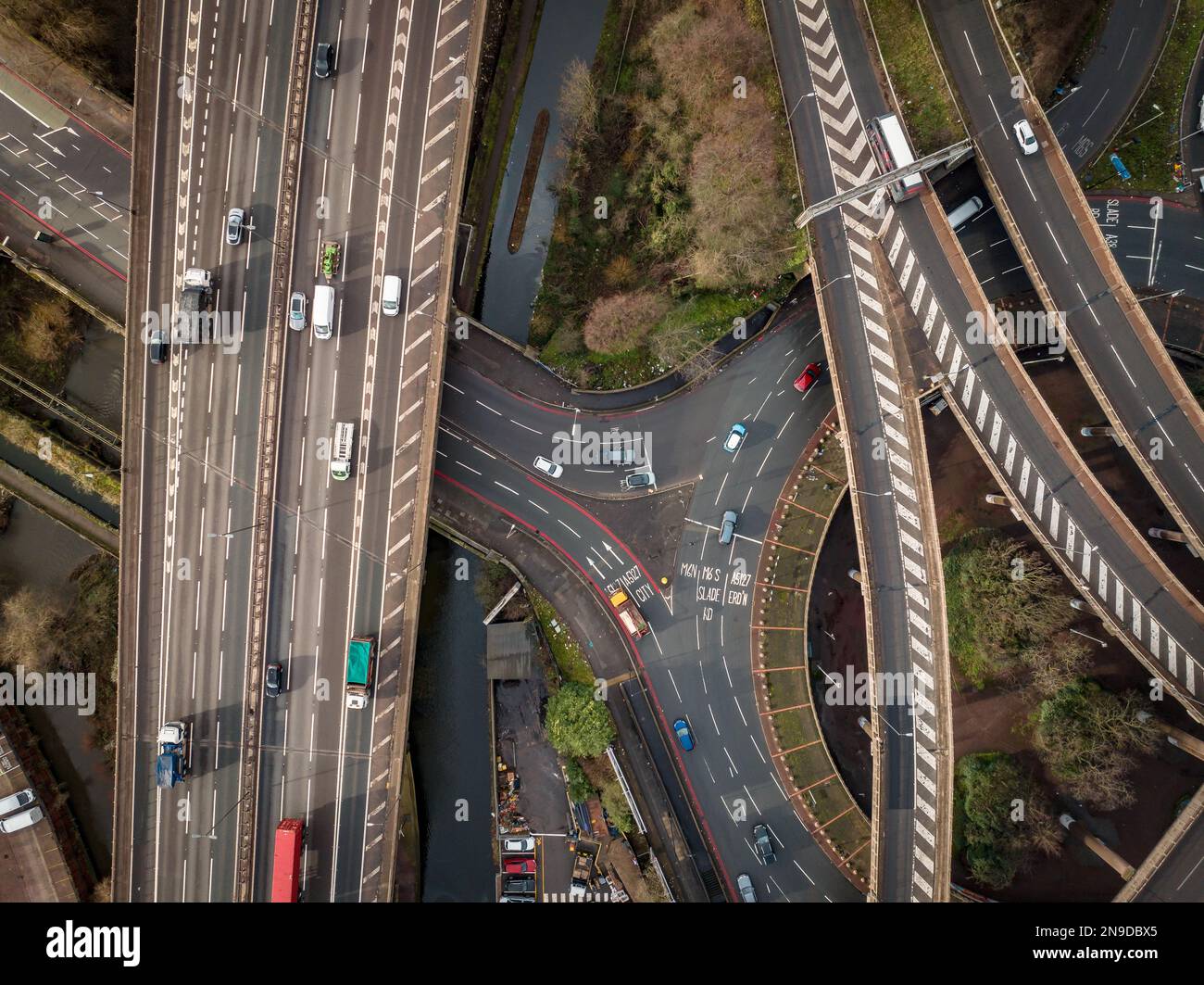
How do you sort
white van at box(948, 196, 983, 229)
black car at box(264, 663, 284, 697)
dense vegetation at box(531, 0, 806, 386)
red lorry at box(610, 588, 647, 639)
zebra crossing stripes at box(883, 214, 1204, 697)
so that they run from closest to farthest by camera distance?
zebra crossing stripes at box(883, 214, 1204, 697)
black car at box(264, 663, 284, 697)
dense vegetation at box(531, 0, 806, 386)
white van at box(948, 196, 983, 229)
red lorry at box(610, 588, 647, 639)

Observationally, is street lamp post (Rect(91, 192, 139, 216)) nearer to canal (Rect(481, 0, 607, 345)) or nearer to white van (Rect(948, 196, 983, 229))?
canal (Rect(481, 0, 607, 345))

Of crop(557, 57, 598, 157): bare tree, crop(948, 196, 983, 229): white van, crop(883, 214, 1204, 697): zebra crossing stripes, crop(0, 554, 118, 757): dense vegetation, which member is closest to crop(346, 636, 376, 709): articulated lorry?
crop(0, 554, 118, 757): dense vegetation

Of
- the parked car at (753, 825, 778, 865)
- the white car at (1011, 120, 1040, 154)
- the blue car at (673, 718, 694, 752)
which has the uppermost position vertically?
the white car at (1011, 120, 1040, 154)

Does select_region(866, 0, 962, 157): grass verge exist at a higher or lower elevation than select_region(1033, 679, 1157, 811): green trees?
higher

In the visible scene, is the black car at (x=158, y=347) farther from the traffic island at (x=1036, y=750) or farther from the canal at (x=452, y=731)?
the traffic island at (x=1036, y=750)
